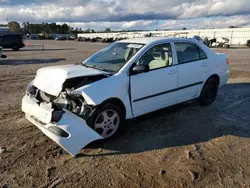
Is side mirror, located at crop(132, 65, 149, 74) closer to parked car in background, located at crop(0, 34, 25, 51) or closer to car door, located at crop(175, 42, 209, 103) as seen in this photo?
car door, located at crop(175, 42, 209, 103)

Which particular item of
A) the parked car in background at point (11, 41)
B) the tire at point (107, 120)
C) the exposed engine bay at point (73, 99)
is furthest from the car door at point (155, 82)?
the parked car in background at point (11, 41)

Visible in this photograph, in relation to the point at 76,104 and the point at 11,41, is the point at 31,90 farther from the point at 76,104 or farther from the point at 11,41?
the point at 11,41

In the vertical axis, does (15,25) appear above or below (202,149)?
above

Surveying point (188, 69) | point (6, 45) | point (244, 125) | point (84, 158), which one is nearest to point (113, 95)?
point (84, 158)

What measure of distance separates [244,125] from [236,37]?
150ft

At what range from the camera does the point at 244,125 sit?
189 inches

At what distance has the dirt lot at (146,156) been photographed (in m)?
3.07

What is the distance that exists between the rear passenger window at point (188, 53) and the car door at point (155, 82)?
10.3 inches

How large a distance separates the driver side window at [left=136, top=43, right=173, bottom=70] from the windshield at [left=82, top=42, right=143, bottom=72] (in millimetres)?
212

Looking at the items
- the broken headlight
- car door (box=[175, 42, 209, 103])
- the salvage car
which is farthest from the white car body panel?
the broken headlight

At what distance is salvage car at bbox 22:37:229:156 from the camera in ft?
11.6

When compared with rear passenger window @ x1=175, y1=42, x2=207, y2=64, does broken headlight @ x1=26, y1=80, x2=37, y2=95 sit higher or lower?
lower

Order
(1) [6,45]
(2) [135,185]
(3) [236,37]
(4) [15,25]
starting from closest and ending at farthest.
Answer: (2) [135,185]
(1) [6,45]
(3) [236,37]
(4) [15,25]

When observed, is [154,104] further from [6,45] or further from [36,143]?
[6,45]
